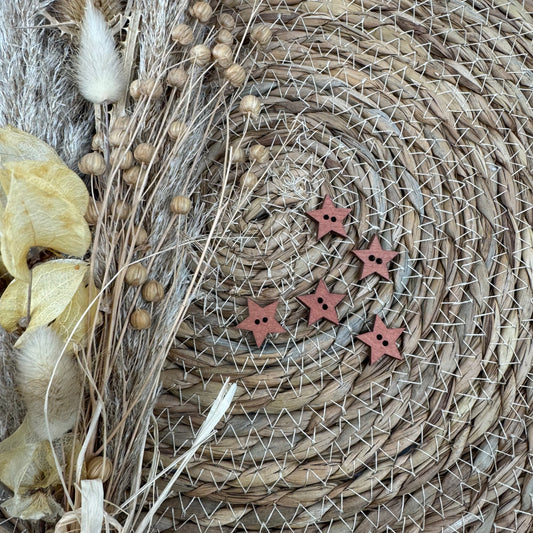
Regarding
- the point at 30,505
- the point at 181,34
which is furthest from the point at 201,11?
the point at 30,505

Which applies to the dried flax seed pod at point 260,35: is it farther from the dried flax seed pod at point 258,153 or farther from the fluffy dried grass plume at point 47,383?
the fluffy dried grass plume at point 47,383

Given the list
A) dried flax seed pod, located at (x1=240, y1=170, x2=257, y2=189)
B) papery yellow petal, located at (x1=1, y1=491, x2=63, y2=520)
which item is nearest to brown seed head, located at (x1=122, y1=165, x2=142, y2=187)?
dried flax seed pod, located at (x1=240, y1=170, x2=257, y2=189)

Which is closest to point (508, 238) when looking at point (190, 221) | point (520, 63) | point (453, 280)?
point (453, 280)

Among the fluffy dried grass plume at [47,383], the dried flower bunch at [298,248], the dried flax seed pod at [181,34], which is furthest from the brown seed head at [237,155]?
the fluffy dried grass plume at [47,383]

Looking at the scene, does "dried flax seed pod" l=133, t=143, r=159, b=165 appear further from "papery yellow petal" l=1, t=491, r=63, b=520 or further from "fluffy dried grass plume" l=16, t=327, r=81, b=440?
"papery yellow petal" l=1, t=491, r=63, b=520

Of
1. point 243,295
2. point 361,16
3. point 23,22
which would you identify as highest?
point 361,16

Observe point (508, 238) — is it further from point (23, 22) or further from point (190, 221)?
point (23, 22)
